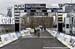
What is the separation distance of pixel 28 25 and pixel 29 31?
0.87 metres

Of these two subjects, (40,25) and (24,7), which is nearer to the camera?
(24,7)

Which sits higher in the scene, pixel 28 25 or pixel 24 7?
pixel 24 7

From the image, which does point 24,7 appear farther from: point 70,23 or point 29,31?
point 29,31

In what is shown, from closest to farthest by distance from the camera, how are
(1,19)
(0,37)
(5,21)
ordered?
(0,37) < (1,19) < (5,21)

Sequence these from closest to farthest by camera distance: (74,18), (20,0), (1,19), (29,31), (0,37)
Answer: (0,37) → (20,0) → (1,19) → (74,18) → (29,31)

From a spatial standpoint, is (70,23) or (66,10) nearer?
(66,10)

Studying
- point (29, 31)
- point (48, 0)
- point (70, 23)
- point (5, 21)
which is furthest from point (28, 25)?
point (48, 0)

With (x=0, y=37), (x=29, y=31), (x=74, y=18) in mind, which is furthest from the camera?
(x=29, y=31)

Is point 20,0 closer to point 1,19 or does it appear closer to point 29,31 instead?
point 1,19

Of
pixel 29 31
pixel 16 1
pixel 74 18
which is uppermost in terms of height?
pixel 16 1

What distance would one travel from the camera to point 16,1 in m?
17.8

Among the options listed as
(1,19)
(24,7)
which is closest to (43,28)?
(24,7)

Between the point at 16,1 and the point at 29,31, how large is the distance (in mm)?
14757

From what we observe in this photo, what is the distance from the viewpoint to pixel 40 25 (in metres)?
32.8
